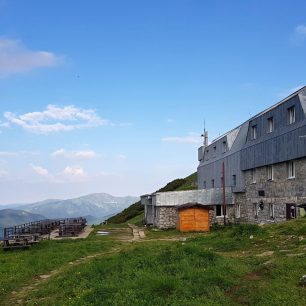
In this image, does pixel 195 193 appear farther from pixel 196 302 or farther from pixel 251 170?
pixel 196 302

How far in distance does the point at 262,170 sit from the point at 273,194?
9.63 feet

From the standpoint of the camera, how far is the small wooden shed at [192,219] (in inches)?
1532

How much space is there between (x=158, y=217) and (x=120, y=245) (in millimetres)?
14716

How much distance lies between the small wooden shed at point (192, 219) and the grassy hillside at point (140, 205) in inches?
1199

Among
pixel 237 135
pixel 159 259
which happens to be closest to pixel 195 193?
pixel 237 135

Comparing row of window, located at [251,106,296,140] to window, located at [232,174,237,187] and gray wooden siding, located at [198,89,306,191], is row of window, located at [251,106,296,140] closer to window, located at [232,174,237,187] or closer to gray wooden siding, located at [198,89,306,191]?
gray wooden siding, located at [198,89,306,191]

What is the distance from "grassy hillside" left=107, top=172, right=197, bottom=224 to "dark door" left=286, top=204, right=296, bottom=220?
37678mm

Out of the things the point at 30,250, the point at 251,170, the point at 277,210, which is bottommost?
the point at 30,250

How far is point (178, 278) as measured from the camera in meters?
12.9

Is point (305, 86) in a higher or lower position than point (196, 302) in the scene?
higher

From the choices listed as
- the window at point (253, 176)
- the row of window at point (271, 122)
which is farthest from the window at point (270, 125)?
the window at point (253, 176)

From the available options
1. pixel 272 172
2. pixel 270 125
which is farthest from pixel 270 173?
pixel 270 125

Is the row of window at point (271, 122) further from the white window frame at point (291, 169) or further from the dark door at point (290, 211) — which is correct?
the dark door at point (290, 211)

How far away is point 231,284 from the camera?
41.1 ft
